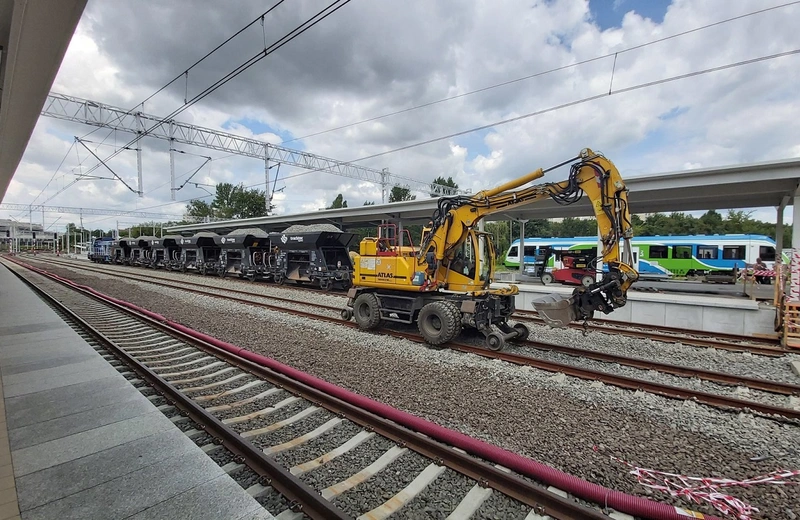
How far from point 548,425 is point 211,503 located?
3.64 metres

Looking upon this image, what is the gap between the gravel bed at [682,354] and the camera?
276 inches

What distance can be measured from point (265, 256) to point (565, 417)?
21654 millimetres

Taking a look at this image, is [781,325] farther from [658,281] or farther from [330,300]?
[658,281]

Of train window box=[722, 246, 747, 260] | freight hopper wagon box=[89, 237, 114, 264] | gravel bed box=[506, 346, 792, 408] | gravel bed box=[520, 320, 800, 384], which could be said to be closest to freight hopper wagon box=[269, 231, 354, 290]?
gravel bed box=[520, 320, 800, 384]

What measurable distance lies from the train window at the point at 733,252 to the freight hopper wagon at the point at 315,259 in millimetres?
28180

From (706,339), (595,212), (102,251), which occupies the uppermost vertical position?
(595,212)

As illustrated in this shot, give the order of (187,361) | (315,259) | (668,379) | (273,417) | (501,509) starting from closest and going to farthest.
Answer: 1. (501,509)
2. (273,417)
3. (668,379)
4. (187,361)
5. (315,259)

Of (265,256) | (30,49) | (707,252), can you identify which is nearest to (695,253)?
(707,252)

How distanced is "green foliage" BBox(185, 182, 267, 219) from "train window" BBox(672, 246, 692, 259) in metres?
55.9

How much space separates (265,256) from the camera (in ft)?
77.2

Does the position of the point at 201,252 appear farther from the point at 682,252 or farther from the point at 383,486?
the point at 682,252

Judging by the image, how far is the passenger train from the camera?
2741 centimetres

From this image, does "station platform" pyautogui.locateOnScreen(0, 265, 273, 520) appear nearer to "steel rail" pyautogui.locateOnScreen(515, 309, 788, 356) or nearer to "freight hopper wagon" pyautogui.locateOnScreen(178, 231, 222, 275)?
"steel rail" pyautogui.locateOnScreen(515, 309, 788, 356)

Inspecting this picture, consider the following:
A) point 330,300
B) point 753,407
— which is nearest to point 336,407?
point 753,407
